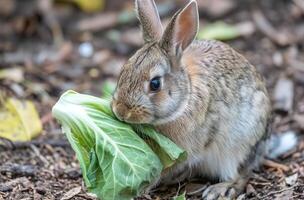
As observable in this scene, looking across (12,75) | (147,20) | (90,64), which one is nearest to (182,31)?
(147,20)

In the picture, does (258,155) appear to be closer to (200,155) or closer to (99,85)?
(200,155)

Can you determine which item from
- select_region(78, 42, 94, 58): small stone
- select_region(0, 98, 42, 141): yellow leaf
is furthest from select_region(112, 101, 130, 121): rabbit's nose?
select_region(78, 42, 94, 58): small stone

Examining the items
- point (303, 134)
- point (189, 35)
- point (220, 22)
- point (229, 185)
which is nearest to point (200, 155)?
point (229, 185)

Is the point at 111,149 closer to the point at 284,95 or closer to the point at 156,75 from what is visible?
the point at 156,75

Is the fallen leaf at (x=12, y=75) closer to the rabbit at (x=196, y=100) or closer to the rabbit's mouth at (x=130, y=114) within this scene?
the rabbit at (x=196, y=100)

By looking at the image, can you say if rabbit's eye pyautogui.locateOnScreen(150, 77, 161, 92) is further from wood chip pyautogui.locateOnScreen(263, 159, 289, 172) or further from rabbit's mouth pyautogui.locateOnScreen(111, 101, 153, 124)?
wood chip pyautogui.locateOnScreen(263, 159, 289, 172)

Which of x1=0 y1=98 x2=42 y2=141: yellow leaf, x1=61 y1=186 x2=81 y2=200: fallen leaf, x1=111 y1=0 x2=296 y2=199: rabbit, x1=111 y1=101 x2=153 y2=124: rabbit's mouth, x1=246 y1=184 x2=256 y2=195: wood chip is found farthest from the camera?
x1=0 y1=98 x2=42 y2=141: yellow leaf

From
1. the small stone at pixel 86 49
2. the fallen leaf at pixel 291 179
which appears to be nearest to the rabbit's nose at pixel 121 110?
the fallen leaf at pixel 291 179
